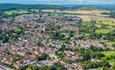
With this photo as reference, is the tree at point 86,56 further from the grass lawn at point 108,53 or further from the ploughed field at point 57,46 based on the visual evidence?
the grass lawn at point 108,53

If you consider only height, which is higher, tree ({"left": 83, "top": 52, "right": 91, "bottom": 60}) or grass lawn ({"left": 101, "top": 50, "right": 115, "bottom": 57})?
tree ({"left": 83, "top": 52, "right": 91, "bottom": 60})

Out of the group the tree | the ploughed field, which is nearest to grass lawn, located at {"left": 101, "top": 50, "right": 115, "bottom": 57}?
the ploughed field

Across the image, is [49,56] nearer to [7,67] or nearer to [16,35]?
[7,67]

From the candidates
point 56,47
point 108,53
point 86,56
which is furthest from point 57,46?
point 86,56

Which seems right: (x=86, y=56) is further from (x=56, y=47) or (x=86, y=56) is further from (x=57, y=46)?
(x=57, y=46)

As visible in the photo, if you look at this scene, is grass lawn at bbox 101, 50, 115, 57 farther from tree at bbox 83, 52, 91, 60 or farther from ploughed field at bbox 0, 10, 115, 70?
tree at bbox 83, 52, 91, 60

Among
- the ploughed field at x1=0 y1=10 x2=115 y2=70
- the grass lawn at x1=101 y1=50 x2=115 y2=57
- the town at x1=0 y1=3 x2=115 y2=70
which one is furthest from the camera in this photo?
the grass lawn at x1=101 y1=50 x2=115 y2=57

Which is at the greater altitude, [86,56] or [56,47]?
[86,56]

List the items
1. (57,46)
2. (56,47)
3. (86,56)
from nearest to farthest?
(86,56), (56,47), (57,46)

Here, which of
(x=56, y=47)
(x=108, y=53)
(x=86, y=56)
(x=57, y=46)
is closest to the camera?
(x=86, y=56)

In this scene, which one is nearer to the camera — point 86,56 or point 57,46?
point 86,56

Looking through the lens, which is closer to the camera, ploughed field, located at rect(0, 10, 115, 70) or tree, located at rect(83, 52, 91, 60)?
ploughed field, located at rect(0, 10, 115, 70)
